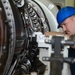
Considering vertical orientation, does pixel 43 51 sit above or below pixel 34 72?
above

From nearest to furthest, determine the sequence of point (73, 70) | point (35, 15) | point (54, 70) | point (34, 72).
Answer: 1. point (54, 70)
2. point (73, 70)
3. point (34, 72)
4. point (35, 15)

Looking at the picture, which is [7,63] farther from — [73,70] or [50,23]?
[50,23]

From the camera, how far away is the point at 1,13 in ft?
3.39

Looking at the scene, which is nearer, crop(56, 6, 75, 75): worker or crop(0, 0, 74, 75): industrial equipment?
crop(0, 0, 74, 75): industrial equipment

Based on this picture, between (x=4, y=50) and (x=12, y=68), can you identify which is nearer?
(x=4, y=50)

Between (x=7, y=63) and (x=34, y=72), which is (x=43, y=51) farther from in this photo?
(x=34, y=72)

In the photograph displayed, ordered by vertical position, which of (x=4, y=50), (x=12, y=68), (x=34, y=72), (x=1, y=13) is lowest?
(x=34, y=72)

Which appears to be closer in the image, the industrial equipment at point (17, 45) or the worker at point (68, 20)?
the industrial equipment at point (17, 45)

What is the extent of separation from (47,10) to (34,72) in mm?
721

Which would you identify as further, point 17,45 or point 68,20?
point 68,20

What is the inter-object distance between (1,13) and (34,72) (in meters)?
0.66

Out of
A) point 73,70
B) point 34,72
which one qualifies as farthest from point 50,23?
point 73,70

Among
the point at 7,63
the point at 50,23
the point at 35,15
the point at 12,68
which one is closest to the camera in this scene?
the point at 7,63

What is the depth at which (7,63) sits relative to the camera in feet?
3.55
